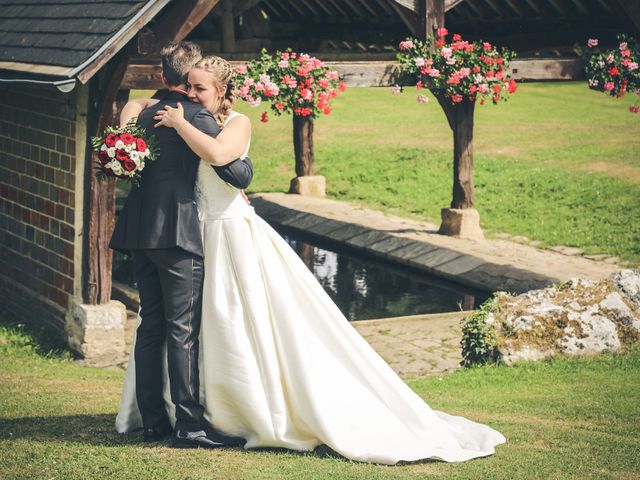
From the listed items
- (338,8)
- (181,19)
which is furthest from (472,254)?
(181,19)

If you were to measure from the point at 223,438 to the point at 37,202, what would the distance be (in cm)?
520

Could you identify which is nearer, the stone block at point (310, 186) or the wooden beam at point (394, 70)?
the wooden beam at point (394, 70)

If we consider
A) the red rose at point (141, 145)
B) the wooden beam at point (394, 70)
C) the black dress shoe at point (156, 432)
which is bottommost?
the black dress shoe at point (156, 432)

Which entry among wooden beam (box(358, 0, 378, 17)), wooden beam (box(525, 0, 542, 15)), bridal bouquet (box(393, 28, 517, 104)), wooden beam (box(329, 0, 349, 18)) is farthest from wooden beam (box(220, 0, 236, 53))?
wooden beam (box(525, 0, 542, 15))

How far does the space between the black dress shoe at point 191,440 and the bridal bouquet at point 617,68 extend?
8.59 meters

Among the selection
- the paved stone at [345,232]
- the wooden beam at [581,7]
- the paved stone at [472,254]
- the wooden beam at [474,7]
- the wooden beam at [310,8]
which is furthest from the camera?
the wooden beam at [310,8]

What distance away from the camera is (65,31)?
856 centimetres

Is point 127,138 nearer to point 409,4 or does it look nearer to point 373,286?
point 409,4

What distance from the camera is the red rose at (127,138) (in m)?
4.88

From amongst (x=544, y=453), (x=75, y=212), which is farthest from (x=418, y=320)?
(x=544, y=453)

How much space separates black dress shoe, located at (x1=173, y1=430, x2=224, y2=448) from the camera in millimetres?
5035

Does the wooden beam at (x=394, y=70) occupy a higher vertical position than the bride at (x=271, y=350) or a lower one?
higher

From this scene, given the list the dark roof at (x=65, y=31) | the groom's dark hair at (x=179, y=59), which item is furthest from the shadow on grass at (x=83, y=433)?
the dark roof at (x=65, y=31)

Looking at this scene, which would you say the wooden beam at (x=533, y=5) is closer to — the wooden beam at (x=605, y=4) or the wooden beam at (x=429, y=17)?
the wooden beam at (x=605, y=4)
